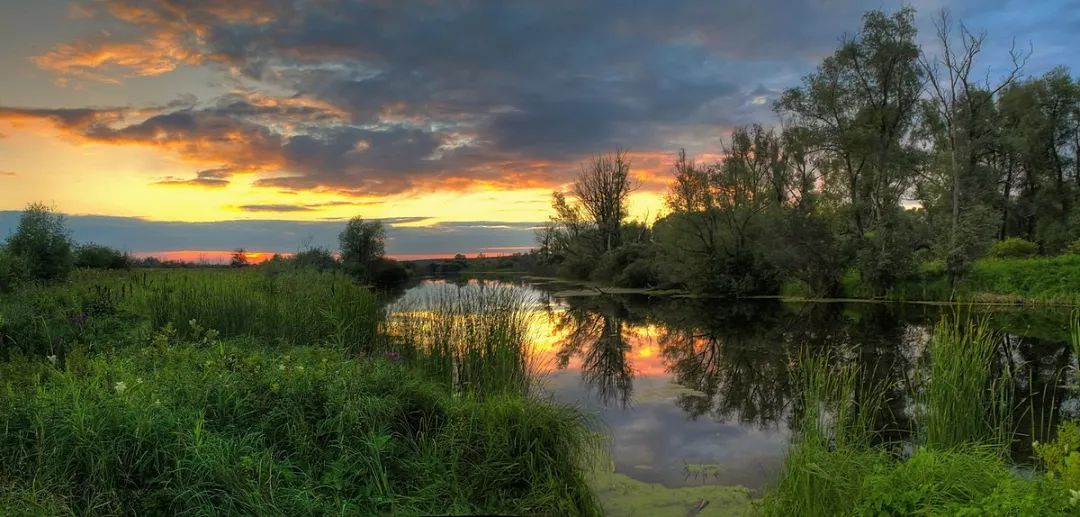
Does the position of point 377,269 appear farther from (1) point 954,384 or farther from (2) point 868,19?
(1) point 954,384

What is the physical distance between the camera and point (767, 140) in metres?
37.2

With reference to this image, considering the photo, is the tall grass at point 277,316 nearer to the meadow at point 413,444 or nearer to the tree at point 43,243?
the meadow at point 413,444

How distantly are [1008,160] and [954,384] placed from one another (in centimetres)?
4429

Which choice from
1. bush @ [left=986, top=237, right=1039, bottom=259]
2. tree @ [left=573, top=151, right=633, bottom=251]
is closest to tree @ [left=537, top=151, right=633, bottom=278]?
tree @ [left=573, top=151, right=633, bottom=251]

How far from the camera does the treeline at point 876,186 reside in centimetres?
2686

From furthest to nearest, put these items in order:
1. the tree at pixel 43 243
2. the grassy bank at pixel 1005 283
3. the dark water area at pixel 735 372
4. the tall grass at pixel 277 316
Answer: the grassy bank at pixel 1005 283 < the tree at pixel 43 243 < the tall grass at pixel 277 316 < the dark water area at pixel 735 372

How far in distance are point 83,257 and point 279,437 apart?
2929 centimetres

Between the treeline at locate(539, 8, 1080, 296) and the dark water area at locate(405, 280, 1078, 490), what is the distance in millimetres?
4588

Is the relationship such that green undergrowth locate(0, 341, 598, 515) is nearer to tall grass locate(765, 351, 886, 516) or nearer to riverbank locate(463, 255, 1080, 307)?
tall grass locate(765, 351, 886, 516)

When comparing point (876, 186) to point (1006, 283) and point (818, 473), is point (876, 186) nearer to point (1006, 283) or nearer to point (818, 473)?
point (1006, 283)

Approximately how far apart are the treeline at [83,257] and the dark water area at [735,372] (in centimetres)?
1057

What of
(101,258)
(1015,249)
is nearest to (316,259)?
(101,258)

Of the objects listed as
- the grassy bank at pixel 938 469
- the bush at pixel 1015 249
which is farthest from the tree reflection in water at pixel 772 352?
the bush at pixel 1015 249

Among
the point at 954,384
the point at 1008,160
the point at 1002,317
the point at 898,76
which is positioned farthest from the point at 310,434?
the point at 1008,160
